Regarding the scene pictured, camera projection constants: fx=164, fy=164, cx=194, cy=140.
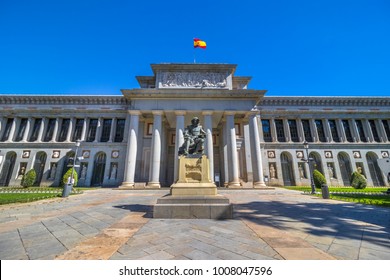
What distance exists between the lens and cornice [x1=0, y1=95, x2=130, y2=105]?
90.7 ft

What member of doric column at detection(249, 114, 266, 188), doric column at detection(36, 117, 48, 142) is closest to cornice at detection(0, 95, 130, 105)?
doric column at detection(36, 117, 48, 142)

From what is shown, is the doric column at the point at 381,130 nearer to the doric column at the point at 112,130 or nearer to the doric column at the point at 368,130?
the doric column at the point at 368,130

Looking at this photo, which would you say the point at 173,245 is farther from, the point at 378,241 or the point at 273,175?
the point at 273,175

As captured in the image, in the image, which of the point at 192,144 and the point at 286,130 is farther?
the point at 286,130

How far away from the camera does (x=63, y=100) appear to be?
28.0m

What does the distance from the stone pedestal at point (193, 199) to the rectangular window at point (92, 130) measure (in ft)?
88.9

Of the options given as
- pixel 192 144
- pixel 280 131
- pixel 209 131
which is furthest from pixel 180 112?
pixel 280 131

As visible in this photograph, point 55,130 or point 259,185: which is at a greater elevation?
point 55,130

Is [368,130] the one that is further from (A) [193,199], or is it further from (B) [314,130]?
(A) [193,199]

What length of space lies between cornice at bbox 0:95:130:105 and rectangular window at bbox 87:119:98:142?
312 cm

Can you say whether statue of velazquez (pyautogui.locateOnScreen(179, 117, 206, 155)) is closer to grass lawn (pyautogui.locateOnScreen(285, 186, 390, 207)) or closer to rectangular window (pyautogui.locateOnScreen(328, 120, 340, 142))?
grass lawn (pyautogui.locateOnScreen(285, 186, 390, 207))

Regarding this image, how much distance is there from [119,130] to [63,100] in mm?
10887

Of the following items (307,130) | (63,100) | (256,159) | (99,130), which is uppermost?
(63,100)

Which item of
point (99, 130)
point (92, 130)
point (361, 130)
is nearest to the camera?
Answer: point (99, 130)
